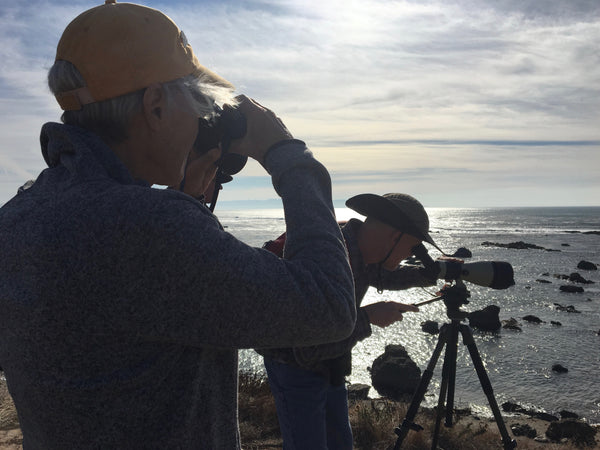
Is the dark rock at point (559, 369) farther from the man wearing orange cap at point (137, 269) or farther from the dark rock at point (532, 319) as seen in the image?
the man wearing orange cap at point (137, 269)

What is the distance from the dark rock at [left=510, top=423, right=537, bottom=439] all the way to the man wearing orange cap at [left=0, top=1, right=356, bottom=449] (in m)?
7.69

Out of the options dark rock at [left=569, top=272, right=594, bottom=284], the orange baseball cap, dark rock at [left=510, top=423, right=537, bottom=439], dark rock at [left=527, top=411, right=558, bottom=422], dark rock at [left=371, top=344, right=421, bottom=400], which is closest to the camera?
the orange baseball cap

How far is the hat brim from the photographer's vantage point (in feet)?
10.3

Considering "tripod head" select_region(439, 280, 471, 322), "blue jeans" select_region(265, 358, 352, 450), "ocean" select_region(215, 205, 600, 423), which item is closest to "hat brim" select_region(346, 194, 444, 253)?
"tripod head" select_region(439, 280, 471, 322)

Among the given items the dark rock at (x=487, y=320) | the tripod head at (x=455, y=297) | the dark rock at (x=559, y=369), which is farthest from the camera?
the dark rock at (x=487, y=320)

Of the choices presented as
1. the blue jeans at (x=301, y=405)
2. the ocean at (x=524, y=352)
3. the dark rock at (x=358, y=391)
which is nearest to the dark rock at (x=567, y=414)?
the ocean at (x=524, y=352)

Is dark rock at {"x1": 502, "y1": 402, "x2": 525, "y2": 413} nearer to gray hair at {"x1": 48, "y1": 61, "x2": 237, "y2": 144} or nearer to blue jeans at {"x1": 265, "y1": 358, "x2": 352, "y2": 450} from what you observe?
blue jeans at {"x1": 265, "y1": 358, "x2": 352, "y2": 450}

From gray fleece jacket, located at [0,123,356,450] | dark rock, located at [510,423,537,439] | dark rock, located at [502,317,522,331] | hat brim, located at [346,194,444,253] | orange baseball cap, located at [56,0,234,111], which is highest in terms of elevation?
orange baseball cap, located at [56,0,234,111]

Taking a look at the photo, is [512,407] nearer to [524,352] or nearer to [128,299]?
[524,352]

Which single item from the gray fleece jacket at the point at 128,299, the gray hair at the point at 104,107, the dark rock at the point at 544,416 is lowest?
the dark rock at the point at 544,416

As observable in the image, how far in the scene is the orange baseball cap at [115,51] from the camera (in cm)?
108

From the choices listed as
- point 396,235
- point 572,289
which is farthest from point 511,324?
point 396,235

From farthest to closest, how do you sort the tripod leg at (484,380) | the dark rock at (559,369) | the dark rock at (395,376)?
the dark rock at (559,369) < the dark rock at (395,376) < the tripod leg at (484,380)

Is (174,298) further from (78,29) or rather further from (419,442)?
(419,442)
